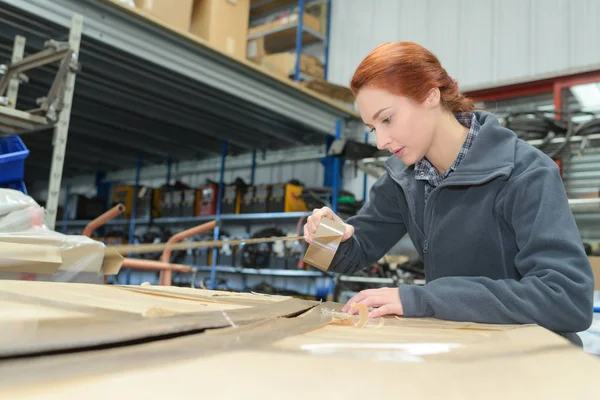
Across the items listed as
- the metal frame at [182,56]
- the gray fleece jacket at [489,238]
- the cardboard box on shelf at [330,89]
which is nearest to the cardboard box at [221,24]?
the metal frame at [182,56]

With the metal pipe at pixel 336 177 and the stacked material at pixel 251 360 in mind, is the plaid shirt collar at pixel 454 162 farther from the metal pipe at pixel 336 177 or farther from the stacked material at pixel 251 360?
the metal pipe at pixel 336 177

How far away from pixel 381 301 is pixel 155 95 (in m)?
3.86

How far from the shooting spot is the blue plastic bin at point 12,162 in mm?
1693

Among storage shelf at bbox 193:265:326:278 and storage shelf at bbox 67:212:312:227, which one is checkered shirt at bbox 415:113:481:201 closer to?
storage shelf at bbox 67:212:312:227

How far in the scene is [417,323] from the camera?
0.77 m

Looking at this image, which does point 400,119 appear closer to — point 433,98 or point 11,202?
point 433,98

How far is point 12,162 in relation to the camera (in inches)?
68.2

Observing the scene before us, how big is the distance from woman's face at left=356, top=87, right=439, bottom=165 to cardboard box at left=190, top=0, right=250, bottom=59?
9.40 feet

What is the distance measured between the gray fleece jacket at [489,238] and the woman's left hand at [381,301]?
0.04 ft

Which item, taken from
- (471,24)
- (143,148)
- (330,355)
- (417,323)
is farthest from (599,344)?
(143,148)

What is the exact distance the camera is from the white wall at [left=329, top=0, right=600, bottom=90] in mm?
3977

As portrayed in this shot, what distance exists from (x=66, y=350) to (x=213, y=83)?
3231mm

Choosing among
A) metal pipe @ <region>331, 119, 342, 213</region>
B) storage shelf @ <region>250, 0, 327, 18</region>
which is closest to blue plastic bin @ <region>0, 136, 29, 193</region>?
metal pipe @ <region>331, 119, 342, 213</region>

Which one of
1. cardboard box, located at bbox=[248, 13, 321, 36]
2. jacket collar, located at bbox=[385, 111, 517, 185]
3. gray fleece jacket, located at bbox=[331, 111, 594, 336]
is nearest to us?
gray fleece jacket, located at bbox=[331, 111, 594, 336]
